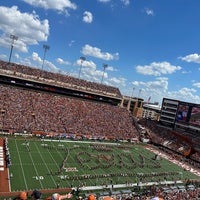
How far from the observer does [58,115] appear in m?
52.5

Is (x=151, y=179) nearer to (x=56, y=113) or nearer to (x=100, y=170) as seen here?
(x=100, y=170)

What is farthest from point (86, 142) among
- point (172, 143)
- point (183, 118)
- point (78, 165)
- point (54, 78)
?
point (183, 118)

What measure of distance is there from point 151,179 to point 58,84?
3456 cm

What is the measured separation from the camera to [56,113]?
52.8 m

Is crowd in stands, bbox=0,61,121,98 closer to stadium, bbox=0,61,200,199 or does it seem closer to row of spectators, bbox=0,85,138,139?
stadium, bbox=0,61,200,199

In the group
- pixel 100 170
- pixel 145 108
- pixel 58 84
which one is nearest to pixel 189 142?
pixel 100 170

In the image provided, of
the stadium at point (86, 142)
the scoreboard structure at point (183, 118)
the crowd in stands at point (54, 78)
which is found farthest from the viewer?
the scoreboard structure at point (183, 118)

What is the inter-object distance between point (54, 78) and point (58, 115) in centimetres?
1280

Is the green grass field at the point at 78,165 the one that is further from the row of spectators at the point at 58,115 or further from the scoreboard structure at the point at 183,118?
the scoreboard structure at the point at 183,118

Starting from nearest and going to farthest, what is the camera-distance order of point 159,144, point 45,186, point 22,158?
point 45,186 < point 22,158 < point 159,144

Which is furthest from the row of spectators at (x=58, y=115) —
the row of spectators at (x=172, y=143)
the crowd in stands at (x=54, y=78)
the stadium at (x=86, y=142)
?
the row of spectators at (x=172, y=143)

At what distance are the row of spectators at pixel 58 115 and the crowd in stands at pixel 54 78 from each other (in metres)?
3.25

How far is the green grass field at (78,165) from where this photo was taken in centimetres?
2762

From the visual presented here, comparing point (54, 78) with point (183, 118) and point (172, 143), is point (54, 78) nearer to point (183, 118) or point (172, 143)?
point (172, 143)
